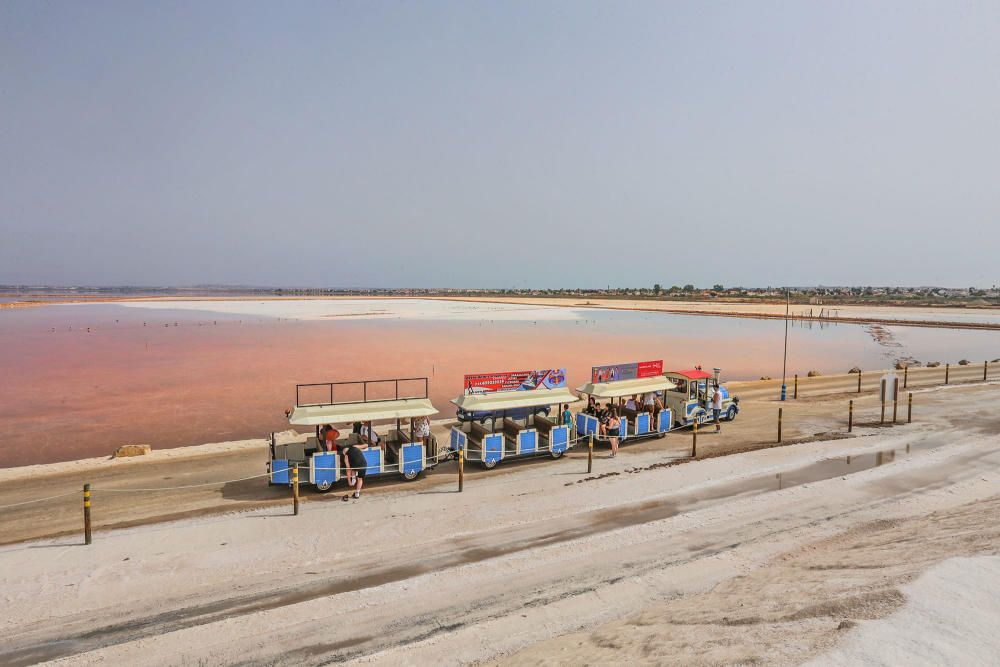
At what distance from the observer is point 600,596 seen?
836cm

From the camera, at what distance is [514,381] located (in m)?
17.1

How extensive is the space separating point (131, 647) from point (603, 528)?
8127 millimetres

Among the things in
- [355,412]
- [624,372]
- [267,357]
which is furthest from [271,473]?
[267,357]

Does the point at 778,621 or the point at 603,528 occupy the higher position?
the point at 778,621

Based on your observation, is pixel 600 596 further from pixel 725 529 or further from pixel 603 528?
pixel 725 529

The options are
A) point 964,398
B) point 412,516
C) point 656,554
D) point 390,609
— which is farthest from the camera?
point 964,398

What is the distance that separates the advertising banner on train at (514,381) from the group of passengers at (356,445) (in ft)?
6.77

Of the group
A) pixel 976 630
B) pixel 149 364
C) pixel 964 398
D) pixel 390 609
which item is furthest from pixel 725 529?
pixel 149 364

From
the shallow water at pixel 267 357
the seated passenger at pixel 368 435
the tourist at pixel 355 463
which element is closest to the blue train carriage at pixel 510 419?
the seated passenger at pixel 368 435

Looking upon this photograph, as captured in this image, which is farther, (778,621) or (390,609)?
(390,609)

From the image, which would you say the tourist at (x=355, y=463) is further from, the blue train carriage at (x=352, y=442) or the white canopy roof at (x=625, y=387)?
the white canopy roof at (x=625, y=387)

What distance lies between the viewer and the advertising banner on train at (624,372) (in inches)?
727

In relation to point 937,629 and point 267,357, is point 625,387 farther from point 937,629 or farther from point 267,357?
point 267,357

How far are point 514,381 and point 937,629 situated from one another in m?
12.0
